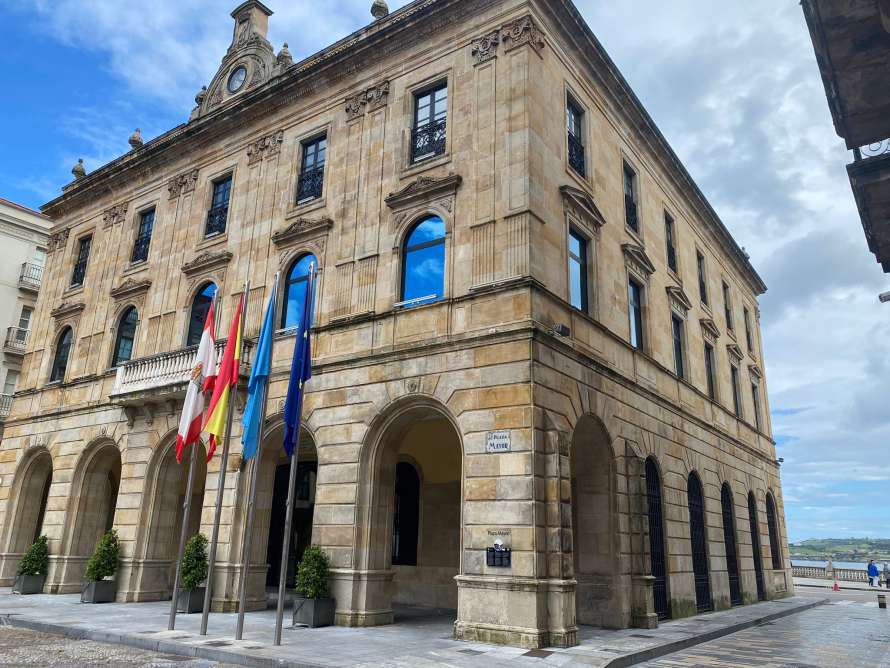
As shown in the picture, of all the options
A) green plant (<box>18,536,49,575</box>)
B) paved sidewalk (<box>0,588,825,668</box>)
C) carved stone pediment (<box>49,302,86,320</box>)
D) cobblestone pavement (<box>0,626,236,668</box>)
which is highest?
carved stone pediment (<box>49,302,86,320</box>)

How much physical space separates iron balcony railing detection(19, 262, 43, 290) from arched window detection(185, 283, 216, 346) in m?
21.3

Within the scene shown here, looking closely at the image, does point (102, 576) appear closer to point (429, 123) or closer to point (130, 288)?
point (130, 288)

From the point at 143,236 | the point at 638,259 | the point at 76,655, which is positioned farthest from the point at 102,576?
the point at 638,259

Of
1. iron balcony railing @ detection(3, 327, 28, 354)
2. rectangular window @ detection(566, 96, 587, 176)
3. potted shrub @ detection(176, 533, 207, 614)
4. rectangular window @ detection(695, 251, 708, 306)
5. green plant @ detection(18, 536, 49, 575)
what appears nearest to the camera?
potted shrub @ detection(176, 533, 207, 614)

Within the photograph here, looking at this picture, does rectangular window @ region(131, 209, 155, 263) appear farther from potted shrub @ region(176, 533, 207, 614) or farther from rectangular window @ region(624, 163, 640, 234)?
rectangular window @ region(624, 163, 640, 234)

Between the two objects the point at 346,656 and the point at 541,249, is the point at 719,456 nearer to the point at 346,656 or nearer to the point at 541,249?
the point at 541,249

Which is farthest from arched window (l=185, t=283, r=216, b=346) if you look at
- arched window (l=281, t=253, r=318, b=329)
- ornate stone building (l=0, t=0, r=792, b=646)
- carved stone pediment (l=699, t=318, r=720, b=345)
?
carved stone pediment (l=699, t=318, r=720, b=345)

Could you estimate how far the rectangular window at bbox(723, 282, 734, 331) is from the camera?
3133cm

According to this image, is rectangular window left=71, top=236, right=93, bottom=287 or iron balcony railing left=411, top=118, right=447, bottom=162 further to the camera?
rectangular window left=71, top=236, right=93, bottom=287

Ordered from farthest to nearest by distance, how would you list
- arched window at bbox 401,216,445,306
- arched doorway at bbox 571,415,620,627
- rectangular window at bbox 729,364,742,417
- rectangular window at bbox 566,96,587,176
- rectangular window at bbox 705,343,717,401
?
rectangular window at bbox 729,364,742,417 < rectangular window at bbox 705,343,717,401 < rectangular window at bbox 566,96,587,176 < arched window at bbox 401,216,445,306 < arched doorway at bbox 571,415,620,627

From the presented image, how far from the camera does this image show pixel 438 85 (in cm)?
1909

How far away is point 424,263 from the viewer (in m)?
17.5

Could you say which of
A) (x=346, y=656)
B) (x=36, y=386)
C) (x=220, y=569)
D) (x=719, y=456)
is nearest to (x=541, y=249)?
(x=346, y=656)

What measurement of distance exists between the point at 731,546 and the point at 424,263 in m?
16.9
